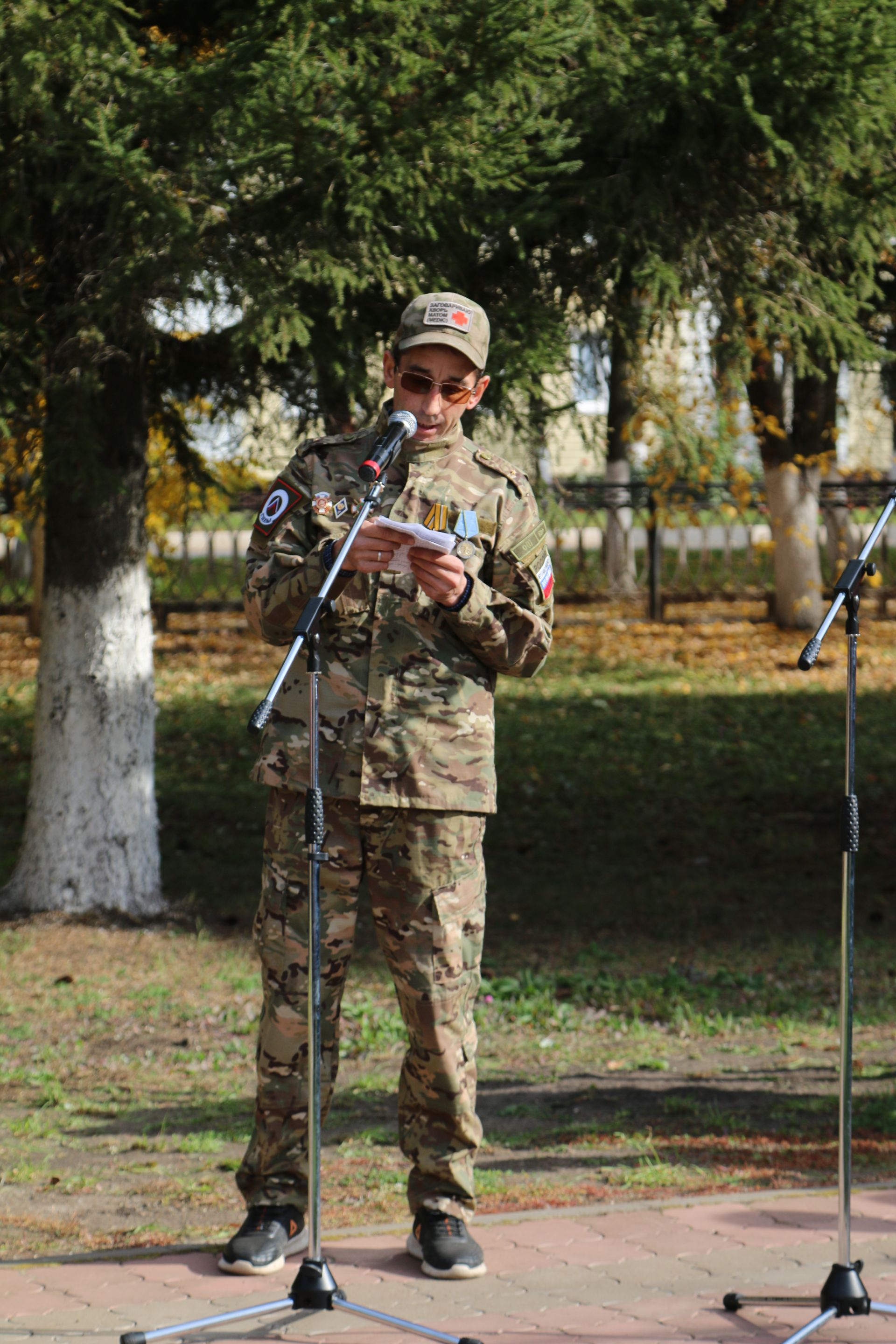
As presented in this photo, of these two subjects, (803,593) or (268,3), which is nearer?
(268,3)

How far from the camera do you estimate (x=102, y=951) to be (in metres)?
7.45

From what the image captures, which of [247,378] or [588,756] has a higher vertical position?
[247,378]

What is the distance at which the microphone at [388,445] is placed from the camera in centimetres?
308

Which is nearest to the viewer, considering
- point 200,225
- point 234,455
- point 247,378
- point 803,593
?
point 200,225

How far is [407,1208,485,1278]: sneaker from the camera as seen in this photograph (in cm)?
356

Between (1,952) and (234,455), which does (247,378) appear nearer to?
(234,455)

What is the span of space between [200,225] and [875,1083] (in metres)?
4.23

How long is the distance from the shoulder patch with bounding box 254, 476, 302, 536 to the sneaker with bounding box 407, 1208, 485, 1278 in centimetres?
167

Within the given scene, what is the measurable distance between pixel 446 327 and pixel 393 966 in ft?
4.88

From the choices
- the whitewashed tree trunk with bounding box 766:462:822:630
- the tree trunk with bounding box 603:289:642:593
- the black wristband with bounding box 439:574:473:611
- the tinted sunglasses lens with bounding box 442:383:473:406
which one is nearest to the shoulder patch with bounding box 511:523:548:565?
the black wristband with bounding box 439:574:473:611

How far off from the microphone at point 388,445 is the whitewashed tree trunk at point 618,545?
16.2 meters

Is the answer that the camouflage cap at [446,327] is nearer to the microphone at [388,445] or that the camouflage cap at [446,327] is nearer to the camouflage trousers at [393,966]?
the microphone at [388,445]

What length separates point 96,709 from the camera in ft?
25.5

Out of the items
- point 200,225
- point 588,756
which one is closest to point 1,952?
point 200,225
